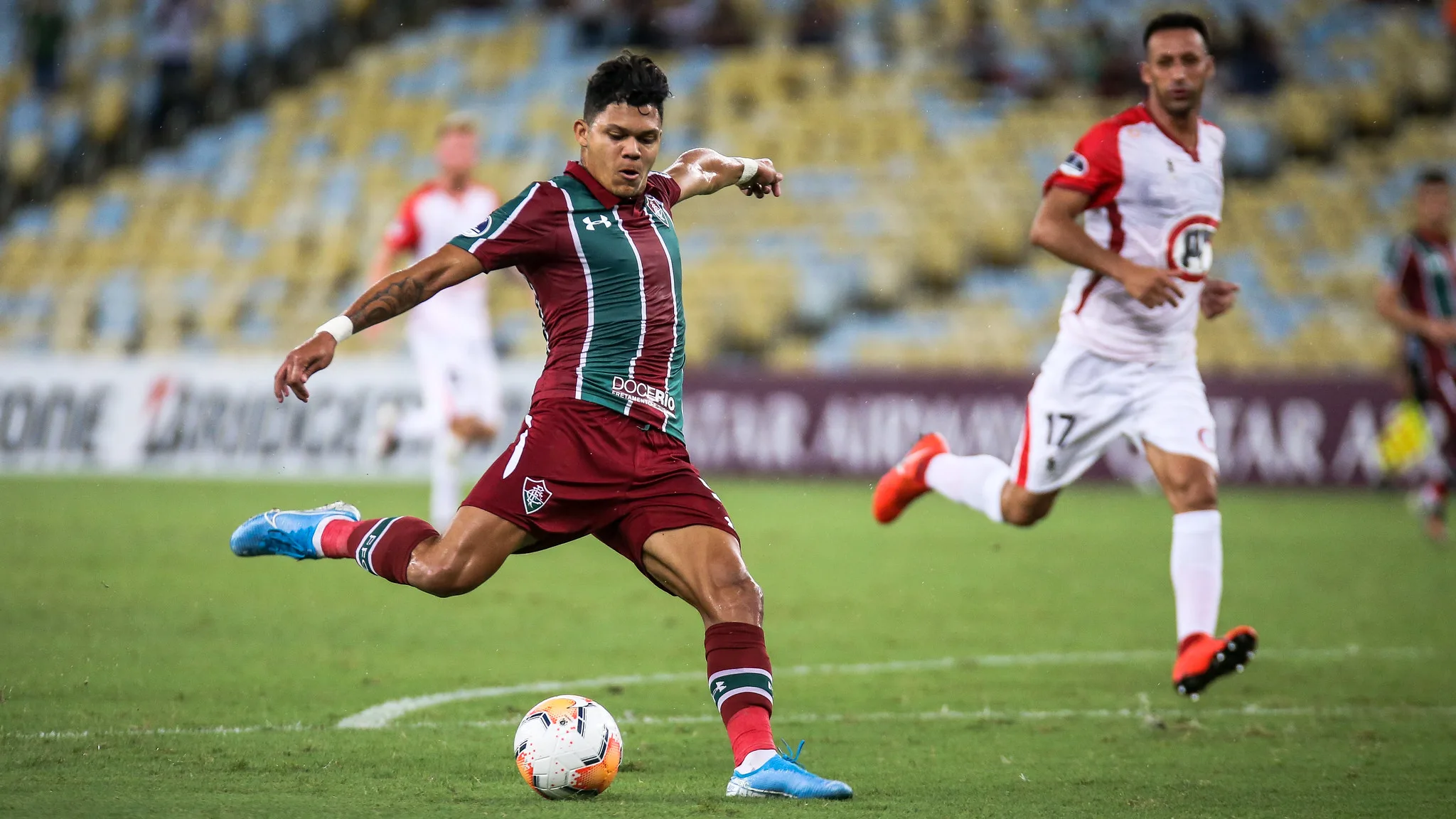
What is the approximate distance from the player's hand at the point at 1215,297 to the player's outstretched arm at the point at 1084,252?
0.18 m

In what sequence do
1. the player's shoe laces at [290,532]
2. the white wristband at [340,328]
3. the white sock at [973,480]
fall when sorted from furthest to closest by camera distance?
the white sock at [973,480] → the player's shoe laces at [290,532] → the white wristband at [340,328]

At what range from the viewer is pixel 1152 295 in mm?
6297

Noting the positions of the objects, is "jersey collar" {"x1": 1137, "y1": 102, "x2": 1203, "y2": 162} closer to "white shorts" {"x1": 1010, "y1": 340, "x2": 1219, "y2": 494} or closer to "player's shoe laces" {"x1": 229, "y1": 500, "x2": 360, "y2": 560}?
"white shorts" {"x1": 1010, "y1": 340, "x2": 1219, "y2": 494}

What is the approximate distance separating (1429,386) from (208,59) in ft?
59.5

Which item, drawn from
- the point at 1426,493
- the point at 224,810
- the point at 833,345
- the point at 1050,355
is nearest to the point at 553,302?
the point at 224,810

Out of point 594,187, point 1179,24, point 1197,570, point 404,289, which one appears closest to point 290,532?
point 404,289

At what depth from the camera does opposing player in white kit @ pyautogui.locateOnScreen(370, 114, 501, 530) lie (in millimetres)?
11836

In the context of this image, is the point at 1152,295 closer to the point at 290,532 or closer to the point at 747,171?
the point at 747,171

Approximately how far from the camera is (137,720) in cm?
612

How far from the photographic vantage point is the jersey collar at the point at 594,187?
5410 mm

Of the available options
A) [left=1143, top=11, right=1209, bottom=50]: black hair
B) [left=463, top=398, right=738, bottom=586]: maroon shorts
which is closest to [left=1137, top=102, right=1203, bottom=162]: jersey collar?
[left=1143, top=11, right=1209, bottom=50]: black hair

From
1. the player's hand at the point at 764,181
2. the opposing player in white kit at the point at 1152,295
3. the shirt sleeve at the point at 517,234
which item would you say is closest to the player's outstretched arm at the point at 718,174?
the player's hand at the point at 764,181

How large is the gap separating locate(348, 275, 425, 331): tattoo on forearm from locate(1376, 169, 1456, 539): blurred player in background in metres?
9.14

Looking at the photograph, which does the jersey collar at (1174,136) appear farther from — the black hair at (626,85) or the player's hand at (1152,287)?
the black hair at (626,85)
